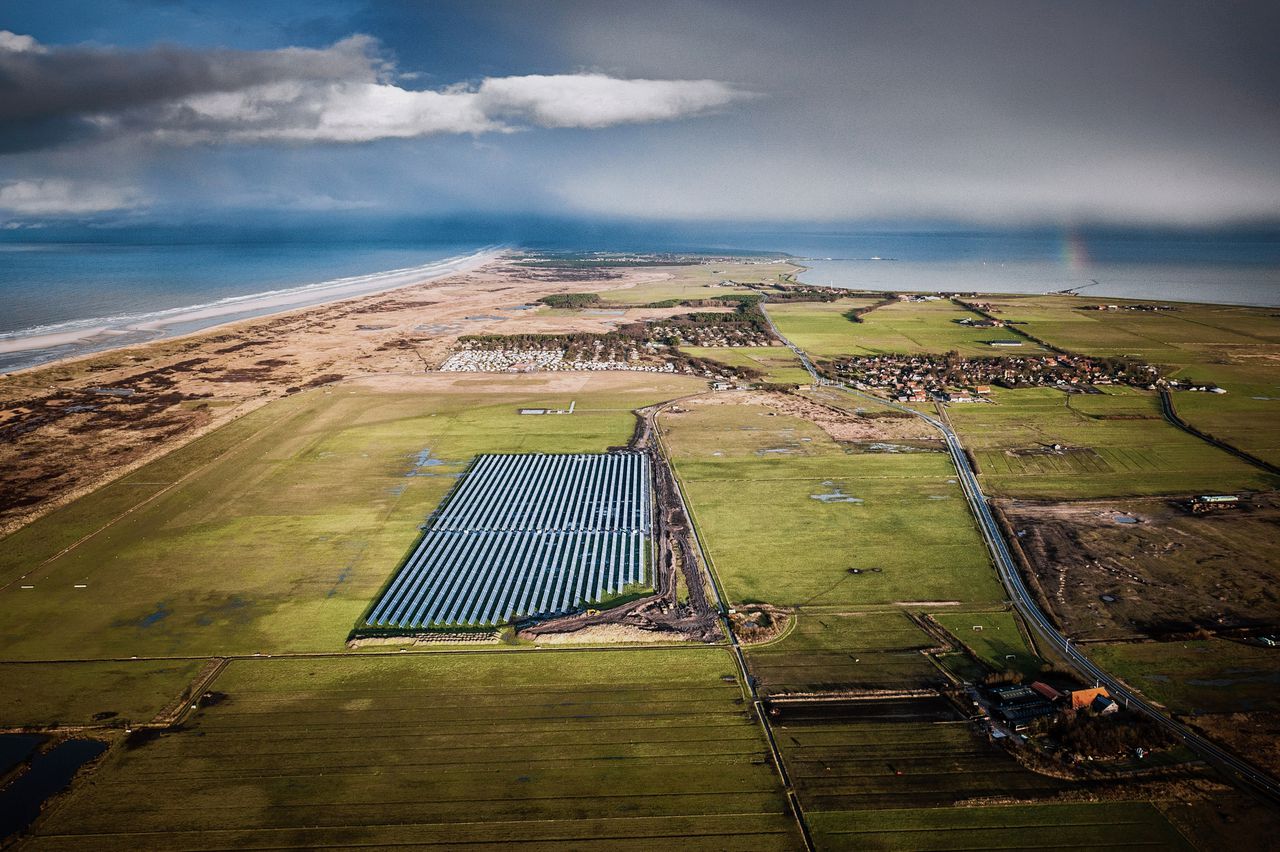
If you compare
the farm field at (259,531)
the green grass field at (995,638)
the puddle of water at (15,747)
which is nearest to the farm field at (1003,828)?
the green grass field at (995,638)

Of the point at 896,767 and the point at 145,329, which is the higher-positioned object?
the point at 145,329

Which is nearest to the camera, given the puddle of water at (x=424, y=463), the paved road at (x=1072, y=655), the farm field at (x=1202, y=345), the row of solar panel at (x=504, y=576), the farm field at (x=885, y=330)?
the paved road at (x=1072, y=655)

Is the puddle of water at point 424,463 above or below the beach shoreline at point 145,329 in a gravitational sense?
below

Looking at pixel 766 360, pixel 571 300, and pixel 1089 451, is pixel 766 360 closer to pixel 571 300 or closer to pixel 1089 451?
pixel 1089 451

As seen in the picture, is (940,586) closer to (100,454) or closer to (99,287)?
(100,454)

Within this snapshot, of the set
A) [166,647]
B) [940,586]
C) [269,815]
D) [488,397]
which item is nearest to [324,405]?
[488,397]

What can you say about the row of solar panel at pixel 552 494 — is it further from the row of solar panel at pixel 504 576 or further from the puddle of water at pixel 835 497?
the puddle of water at pixel 835 497

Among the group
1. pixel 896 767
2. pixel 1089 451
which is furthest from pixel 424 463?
pixel 1089 451
